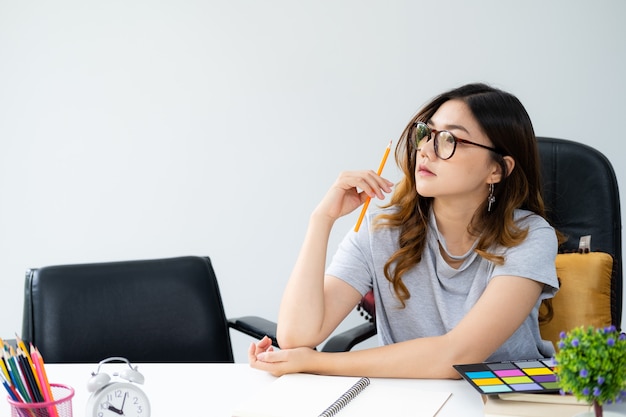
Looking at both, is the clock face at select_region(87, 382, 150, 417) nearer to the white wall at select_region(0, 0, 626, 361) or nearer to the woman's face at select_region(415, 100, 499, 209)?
the woman's face at select_region(415, 100, 499, 209)

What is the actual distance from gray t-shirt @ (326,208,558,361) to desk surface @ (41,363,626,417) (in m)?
0.36

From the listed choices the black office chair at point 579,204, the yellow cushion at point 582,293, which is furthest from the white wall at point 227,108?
the yellow cushion at point 582,293

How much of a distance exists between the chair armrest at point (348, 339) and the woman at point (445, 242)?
0.09m

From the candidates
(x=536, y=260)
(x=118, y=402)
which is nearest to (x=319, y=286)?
(x=536, y=260)

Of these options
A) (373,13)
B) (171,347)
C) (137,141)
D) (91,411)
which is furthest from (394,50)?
(91,411)

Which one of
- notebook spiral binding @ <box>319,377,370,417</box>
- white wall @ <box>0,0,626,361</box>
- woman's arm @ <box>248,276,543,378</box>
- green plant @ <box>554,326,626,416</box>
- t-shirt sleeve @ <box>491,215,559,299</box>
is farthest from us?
white wall @ <box>0,0,626,361</box>

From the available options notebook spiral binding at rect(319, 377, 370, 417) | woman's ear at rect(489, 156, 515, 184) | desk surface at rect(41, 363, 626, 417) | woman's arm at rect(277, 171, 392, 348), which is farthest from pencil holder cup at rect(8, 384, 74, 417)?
woman's ear at rect(489, 156, 515, 184)

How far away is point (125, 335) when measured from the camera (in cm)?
187

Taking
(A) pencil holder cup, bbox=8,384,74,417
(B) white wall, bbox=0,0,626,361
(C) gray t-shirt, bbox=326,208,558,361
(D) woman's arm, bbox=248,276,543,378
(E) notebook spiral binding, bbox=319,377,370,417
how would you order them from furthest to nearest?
(B) white wall, bbox=0,0,626,361, (C) gray t-shirt, bbox=326,208,558,361, (D) woman's arm, bbox=248,276,543,378, (E) notebook spiral binding, bbox=319,377,370,417, (A) pencil holder cup, bbox=8,384,74,417

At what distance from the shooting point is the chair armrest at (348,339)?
Result: 185 cm

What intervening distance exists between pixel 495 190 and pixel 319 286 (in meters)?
0.55

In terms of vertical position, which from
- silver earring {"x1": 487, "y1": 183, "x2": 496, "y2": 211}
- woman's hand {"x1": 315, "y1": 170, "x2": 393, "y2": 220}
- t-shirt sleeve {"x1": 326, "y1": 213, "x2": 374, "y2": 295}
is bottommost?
t-shirt sleeve {"x1": 326, "y1": 213, "x2": 374, "y2": 295}

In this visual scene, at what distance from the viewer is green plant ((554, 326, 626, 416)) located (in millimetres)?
951

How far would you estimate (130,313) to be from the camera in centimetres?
188
